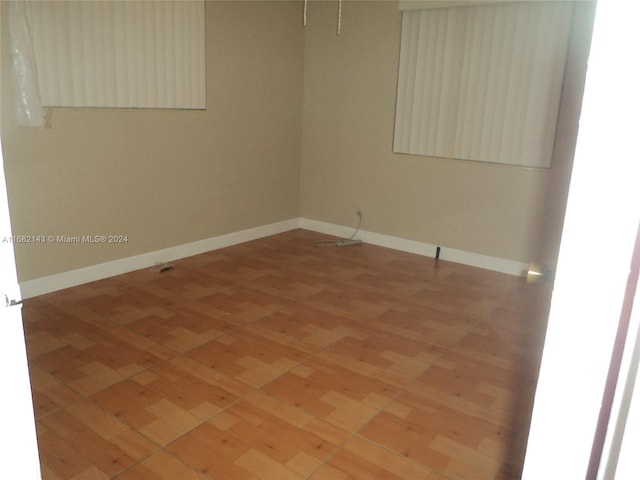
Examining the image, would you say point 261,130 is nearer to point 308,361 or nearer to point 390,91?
point 390,91

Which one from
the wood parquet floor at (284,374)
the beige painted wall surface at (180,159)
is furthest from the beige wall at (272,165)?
the wood parquet floor at (284,374)

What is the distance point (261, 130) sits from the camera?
16.1 feet

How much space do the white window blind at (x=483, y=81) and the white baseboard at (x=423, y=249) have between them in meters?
0.82

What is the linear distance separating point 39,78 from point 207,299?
1.75 m

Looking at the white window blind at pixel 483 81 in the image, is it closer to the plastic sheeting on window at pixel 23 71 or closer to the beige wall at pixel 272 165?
the beige wall at pixel 272 165

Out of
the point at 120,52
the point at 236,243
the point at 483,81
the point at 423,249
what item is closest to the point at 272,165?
the point at 236,243

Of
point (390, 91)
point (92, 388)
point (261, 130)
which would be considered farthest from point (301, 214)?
point (92, 388)

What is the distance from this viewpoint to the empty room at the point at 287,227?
2.19m

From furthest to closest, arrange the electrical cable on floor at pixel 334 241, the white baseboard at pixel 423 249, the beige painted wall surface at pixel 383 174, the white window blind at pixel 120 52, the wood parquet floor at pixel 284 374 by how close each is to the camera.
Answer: the electrical cable on floor at pixel 334 241 < the white baseboard at pixel 423 249 < the beige painted wall surface at pixel 383 174 < the white window blind at pixel 120 52 < the wood parquet floor at pixel 284 374

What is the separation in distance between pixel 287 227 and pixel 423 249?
1474 mm

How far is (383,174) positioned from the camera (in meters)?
4.92

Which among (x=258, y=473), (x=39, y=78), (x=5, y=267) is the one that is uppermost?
(x=39, y=78)

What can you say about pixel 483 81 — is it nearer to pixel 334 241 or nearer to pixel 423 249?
pixel 423 249

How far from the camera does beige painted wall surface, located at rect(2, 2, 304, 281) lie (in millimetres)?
3391
